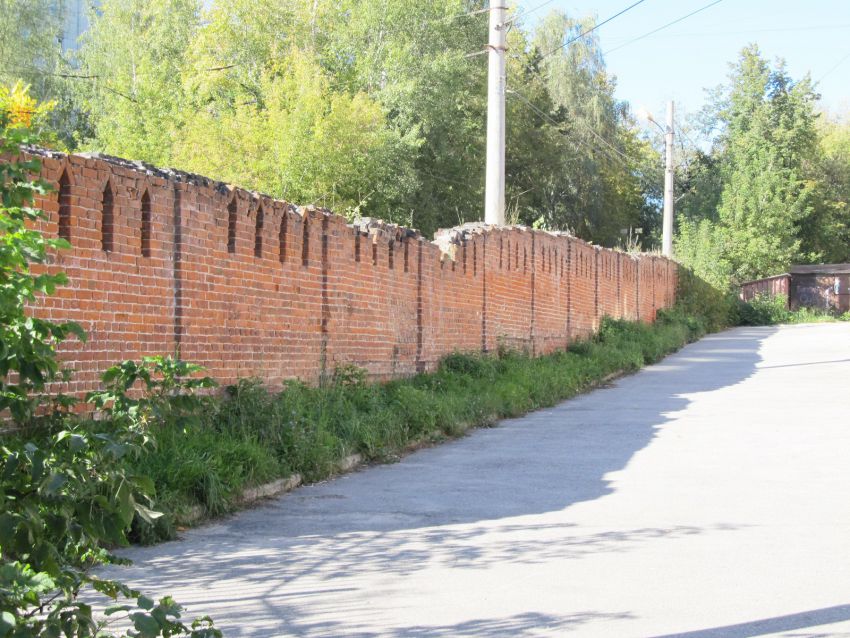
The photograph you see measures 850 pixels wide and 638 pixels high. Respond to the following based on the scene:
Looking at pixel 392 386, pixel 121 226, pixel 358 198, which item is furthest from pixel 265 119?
pixel 121 226

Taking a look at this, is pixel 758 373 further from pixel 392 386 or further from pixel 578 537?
pixel 578 537

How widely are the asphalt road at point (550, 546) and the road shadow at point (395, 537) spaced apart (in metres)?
0.02

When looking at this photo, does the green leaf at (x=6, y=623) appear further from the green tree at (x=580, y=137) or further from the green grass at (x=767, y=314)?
the green tree at (x=580, y=137)

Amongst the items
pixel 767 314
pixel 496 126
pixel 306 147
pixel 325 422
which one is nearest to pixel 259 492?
pixel 325 422

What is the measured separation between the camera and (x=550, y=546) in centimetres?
682

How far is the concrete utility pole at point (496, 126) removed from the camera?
1816 centimetres

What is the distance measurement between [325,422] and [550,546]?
3.75 meters

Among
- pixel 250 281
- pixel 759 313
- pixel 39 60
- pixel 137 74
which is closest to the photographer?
pixel 250 281

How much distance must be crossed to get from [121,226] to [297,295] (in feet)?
9.88

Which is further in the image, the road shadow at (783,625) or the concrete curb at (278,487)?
the concrete curb at (278,487)

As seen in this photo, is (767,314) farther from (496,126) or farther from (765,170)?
(496,126)

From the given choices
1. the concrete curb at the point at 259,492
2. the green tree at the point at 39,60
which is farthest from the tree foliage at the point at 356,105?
the concrete curb at the point at 259,492

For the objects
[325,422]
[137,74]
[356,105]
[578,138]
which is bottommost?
[325,422]

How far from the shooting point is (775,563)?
20.7 feet
